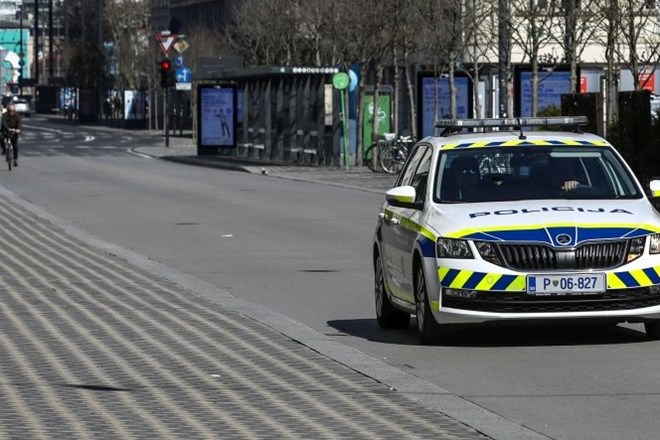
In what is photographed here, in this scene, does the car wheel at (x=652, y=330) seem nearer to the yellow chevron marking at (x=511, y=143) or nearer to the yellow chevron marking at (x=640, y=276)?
the yellow chevron marking at (x=640, y=276)

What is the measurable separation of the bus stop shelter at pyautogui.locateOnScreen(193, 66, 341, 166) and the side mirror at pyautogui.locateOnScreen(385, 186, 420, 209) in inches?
1438

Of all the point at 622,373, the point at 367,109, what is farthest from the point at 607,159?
the point at 367,109

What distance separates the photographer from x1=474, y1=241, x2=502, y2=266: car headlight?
11633 millimetres

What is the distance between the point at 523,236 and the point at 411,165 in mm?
2233

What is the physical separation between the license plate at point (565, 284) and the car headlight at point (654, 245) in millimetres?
422

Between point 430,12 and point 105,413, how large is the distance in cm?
3980

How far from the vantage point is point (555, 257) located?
11555 mm

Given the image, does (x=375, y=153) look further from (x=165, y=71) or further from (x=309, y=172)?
(x=165, y=71)

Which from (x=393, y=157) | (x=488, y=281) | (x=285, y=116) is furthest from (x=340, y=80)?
(x=488, y=281)

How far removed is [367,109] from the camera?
5166 centimetres

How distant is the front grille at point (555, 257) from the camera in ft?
37.9

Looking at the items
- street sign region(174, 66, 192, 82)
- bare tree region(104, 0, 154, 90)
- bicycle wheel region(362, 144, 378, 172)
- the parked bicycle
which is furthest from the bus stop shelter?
bare tree region(104, 0, 154, 90)

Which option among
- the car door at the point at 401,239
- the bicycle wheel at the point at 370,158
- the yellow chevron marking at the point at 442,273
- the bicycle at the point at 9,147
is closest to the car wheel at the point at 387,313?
the car door at the point at 401,239

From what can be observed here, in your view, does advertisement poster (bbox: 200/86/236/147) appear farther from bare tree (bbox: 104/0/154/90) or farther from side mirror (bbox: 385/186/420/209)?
side mirror (bbox: 385/186/420/209)
